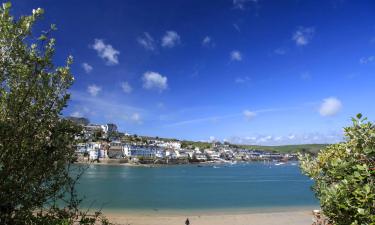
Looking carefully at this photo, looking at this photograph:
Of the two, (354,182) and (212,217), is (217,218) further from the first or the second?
(354,182)

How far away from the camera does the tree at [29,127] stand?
20.9ft

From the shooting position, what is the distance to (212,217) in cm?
4069

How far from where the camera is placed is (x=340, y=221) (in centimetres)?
469

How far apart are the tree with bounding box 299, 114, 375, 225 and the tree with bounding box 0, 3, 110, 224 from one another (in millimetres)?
4557

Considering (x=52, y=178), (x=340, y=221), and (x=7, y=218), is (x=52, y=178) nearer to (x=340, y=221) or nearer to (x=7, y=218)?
(x=7, y=218)

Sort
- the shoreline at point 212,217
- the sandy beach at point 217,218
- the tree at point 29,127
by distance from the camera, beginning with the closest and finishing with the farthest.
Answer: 1. the tree at point 29,127
2. the sandy beach at point 217,218
3. the shoreline at point 212,217

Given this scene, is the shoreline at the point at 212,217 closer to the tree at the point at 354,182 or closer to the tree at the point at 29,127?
the tree at the point at 29,127

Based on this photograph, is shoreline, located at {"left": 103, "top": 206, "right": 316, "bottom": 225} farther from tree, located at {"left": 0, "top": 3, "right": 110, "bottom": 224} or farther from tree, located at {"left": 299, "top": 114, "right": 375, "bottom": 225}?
tree, located at {"left": 299, "top": 114, "right": 375, "bottom": 225}

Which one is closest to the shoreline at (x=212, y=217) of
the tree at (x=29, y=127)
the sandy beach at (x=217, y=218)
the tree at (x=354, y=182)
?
the sandy beach at (x=217, y=218)

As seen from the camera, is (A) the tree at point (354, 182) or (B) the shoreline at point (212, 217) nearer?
(A) the tree at point (354, 182)

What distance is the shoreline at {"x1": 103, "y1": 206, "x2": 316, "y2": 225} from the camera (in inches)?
1446

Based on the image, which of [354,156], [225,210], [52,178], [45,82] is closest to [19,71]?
[45,82]

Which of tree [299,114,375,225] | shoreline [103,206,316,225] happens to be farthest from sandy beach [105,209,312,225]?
tree [299,114,375,225]

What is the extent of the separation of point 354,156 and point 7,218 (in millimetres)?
5854
